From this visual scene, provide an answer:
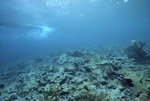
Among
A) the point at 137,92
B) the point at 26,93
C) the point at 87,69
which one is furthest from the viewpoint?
the point at 87,69

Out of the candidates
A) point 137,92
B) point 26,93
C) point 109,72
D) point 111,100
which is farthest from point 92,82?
point 26,93

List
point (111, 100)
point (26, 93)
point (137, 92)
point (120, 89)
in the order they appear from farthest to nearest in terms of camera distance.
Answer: point (26, 93) → point (120, 89) → point (137, 92) → point (111, 100)

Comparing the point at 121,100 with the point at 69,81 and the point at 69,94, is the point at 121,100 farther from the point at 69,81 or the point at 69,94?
the point at 69,81

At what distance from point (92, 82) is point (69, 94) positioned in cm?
148

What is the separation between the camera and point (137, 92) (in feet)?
11.7

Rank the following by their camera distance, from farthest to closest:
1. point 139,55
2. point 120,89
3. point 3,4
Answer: point 3,4, point 139,55, point 120,89

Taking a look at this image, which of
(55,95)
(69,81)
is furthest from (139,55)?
(55,95)

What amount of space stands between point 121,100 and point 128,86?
1041mm

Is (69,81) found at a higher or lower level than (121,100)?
higher

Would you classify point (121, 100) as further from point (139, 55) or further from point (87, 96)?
point (139, 55)

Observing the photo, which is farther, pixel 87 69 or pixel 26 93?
pixel 87 69

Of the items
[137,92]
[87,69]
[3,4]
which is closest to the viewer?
[137,92]

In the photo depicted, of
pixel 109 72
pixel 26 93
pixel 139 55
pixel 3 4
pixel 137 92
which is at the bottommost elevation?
pixel 26 93

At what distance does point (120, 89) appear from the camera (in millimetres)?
4055
